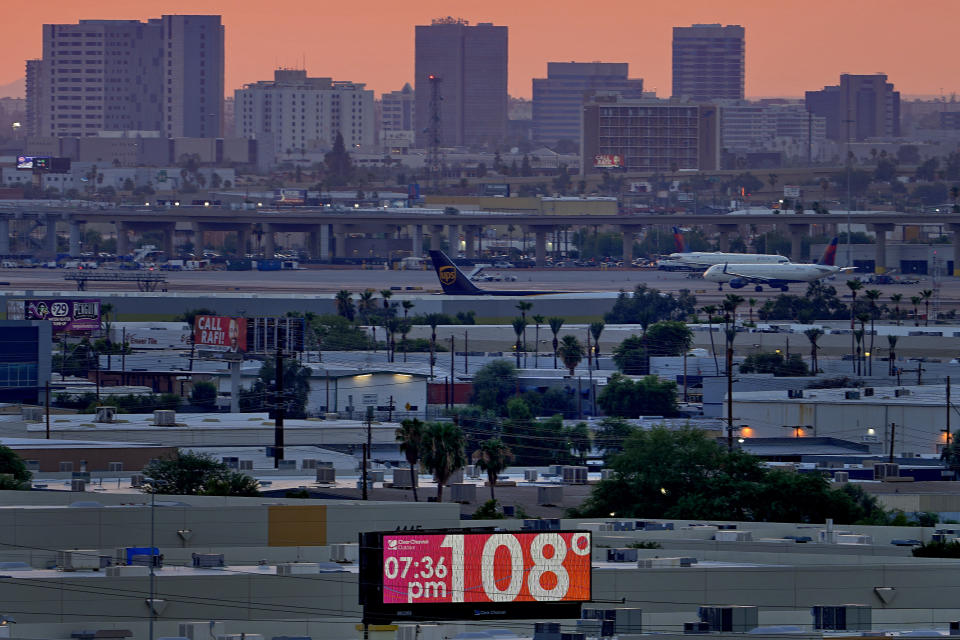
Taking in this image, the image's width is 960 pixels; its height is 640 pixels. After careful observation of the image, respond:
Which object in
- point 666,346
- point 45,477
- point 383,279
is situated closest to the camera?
point 45,477

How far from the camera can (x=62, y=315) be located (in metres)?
120

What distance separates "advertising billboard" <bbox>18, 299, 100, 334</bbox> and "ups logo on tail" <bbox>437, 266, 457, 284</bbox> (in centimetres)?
3656

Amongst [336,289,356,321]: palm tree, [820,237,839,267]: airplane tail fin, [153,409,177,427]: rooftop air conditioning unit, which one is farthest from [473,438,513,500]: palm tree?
[820,237,839,267]: airplane tail fin

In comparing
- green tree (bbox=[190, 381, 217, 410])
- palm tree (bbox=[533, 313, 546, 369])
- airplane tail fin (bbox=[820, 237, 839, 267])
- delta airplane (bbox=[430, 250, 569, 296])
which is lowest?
green tree (bbox=[190, 381, 217, 410])

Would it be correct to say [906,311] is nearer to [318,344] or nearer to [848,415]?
[318,344]

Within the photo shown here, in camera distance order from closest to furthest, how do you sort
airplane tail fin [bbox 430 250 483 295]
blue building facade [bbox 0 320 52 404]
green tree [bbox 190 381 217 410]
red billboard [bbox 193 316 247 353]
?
blue building facade [bbox 0 320 52 404] < red billboard [bbox 193 316 247 353] < green tree [bbox 190 381 217 410] < airplane tail fin [bbox 430 250 483 295]

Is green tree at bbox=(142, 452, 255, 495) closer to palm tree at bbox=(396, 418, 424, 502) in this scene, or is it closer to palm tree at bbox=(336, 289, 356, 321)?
palm tree at bbox=(396, 418, 424, 502)

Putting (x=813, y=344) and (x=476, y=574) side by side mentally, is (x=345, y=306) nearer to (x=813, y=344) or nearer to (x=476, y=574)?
(x=813, y=344)

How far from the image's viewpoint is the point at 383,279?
198875 mm

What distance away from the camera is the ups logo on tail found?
152000 millimetres

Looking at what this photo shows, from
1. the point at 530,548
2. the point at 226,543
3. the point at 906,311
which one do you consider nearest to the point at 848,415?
the point at 226,543

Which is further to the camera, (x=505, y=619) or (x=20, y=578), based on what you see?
(x=20, y=578)

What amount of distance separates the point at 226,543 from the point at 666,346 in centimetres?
7163

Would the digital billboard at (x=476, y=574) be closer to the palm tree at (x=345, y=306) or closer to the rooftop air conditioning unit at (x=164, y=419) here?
the rooftop air conditioning unit at (x=164, y=419)
